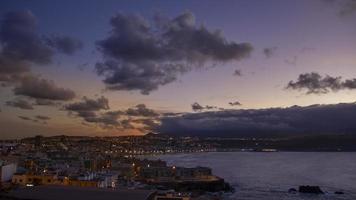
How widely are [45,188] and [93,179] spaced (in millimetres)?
9248

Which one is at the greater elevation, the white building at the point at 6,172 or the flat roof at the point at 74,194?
the white building at the point at 6,172

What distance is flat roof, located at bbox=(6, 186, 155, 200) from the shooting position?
52.4 ft

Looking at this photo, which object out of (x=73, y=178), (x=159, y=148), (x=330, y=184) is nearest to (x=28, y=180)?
(x=73, y=178)

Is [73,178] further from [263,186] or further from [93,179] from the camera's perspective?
[263,186]

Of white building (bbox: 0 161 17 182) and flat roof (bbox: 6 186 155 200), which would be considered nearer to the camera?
flat roof (bbox: 6 186 155 200)

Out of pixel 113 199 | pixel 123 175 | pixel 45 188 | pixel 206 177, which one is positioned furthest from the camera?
pixel 206 177

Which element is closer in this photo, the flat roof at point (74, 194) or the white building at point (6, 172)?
the flat roof at point (74, 194)

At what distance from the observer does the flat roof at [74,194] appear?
1596 cm

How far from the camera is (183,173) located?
4291 centimetres

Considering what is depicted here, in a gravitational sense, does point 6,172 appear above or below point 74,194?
above

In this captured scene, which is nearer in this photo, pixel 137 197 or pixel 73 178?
pixel 137 197

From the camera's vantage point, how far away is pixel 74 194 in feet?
55.3

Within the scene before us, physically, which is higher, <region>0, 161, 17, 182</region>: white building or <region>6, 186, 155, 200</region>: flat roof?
<region>0, 161, 17, 182</region>: white building

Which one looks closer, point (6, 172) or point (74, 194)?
point (74, 194)
